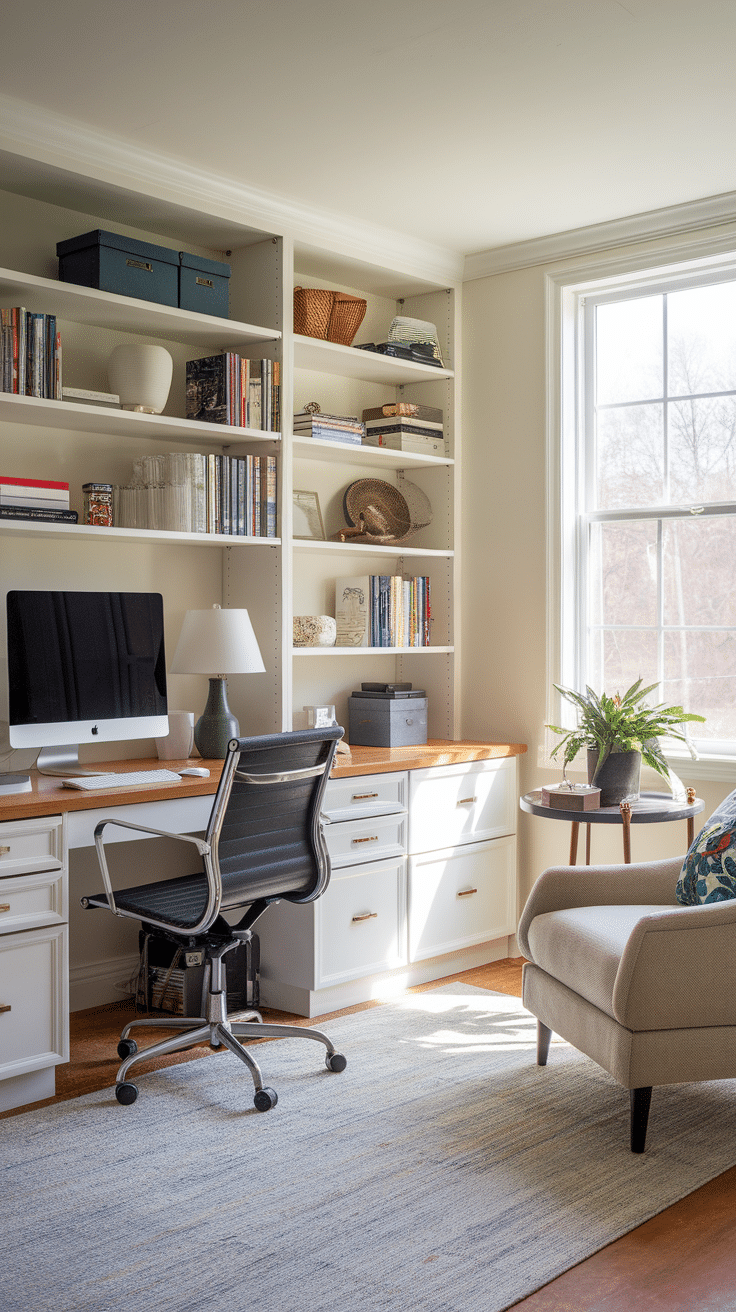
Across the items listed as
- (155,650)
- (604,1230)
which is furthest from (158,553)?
(604,1230)

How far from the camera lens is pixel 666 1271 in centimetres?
211

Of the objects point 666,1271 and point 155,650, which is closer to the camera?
point 666,1271

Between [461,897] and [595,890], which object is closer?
[595,890]

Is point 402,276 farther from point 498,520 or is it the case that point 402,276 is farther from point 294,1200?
point 294,1200

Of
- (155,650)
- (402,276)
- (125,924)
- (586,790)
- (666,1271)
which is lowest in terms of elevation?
(666,1271)

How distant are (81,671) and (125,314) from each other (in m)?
1.09

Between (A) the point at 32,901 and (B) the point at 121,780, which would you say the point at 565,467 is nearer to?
(B) the point at 121,780

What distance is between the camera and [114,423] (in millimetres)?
3377

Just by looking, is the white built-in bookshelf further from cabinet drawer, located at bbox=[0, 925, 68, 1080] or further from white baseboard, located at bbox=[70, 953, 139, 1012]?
cabinet drawer, located at bbox=[0, 925, 68, 1080]

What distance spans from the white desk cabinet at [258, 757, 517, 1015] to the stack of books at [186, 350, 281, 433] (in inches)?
47.8

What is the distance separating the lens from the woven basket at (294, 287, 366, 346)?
395cm

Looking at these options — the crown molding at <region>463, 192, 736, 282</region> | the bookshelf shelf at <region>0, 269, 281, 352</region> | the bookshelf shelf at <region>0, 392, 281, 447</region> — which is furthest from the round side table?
the crown molding at <region>463, 192, 736, 282</region>

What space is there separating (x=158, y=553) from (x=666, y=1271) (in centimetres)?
255

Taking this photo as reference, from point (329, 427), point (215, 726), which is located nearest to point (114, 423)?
point (329, 427)
